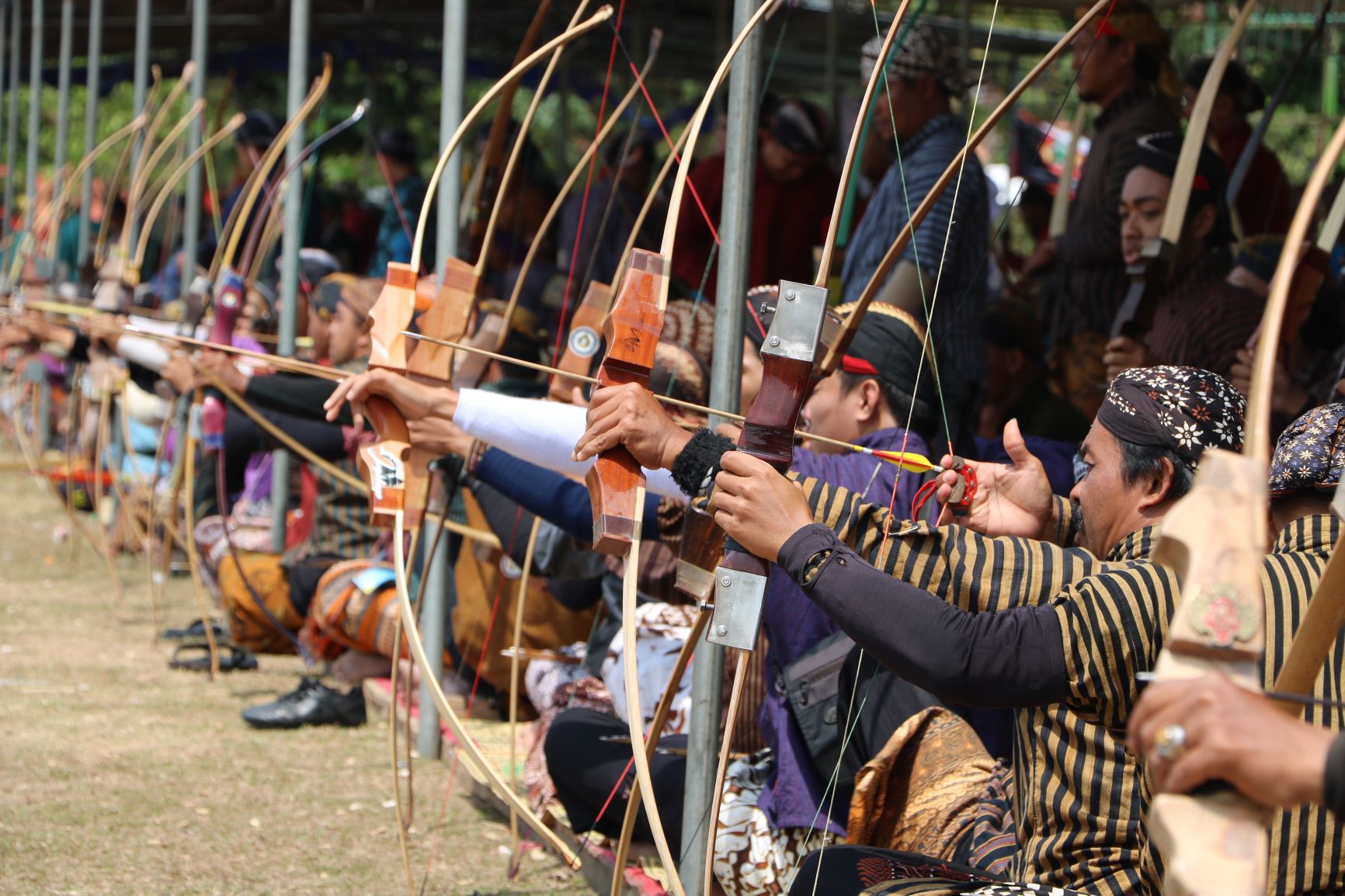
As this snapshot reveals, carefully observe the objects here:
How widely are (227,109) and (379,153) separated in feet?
25.3

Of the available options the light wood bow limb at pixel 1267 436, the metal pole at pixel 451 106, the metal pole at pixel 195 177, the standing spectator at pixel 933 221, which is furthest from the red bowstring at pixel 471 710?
the metal pole at pixel 195 177

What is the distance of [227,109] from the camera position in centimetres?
1253

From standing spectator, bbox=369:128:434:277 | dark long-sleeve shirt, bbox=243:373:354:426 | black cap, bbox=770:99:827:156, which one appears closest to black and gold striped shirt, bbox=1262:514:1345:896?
dark long-sleeve shirt, bbox=243:373:354:426

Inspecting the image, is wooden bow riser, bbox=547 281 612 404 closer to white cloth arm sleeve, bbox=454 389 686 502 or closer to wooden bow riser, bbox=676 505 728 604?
white cloth arm sleeve, bbox=454 389 686 502

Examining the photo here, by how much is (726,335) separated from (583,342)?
66 cm

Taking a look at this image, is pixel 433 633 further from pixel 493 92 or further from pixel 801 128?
pixel 801 128

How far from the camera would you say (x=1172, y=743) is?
1.09 m

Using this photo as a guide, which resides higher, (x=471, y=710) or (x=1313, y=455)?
(x=1313, y=455)

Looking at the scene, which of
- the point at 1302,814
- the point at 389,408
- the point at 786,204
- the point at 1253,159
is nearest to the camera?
the point at 1302,814

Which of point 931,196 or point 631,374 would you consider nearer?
point 931,196

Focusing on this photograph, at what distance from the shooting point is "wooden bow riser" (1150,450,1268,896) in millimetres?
1080

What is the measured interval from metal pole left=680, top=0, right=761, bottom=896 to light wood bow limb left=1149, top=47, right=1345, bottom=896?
1.20 meters

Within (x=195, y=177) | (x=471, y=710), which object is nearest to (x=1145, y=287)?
(x=471, y=710)

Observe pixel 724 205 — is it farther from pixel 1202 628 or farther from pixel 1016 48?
pixel 1016 48
